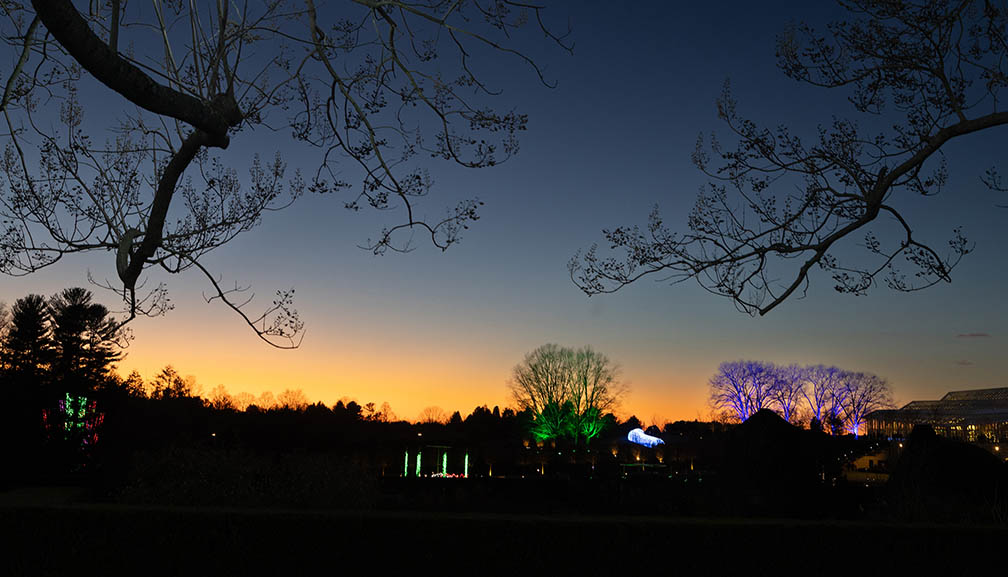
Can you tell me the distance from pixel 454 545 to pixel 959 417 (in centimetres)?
8521

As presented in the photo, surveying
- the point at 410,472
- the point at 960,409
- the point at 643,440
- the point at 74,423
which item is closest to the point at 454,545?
the point at 74,423

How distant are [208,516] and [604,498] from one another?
9.80 meters

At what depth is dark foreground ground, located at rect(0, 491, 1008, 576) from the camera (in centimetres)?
850

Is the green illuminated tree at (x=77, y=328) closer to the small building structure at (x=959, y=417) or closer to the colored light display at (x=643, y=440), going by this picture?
the colored light display at (x=643, y=440)

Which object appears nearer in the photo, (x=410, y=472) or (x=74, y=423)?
(x=74, y=423)

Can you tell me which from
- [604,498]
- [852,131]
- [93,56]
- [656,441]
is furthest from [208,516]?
[656,441]

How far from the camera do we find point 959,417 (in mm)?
78938

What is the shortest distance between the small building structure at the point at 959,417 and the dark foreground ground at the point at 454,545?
49569mm

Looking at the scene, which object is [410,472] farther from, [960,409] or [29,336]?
[960,409]

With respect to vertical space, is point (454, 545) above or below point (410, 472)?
below

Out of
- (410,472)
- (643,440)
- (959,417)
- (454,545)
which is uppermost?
(959,417)

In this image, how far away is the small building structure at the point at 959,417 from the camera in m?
64.9

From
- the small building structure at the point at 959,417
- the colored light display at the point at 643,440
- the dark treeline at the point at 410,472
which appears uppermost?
the small building structure at the point at 959,417

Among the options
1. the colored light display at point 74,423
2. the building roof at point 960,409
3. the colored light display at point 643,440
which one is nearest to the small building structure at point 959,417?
the building roof at point 960,409
